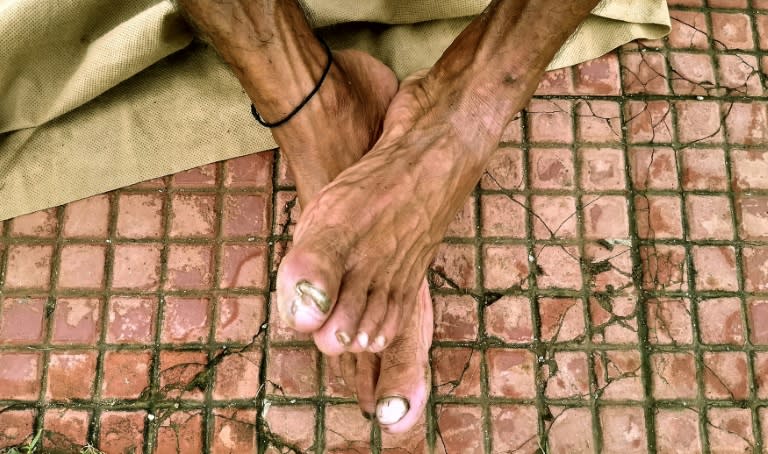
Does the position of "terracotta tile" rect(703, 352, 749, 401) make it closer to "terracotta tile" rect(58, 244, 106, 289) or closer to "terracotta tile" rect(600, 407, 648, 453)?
"terracotta tile" rect(600, 407, 648, 453)

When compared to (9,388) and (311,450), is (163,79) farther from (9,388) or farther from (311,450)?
(311,450)

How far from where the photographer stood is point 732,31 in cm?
202

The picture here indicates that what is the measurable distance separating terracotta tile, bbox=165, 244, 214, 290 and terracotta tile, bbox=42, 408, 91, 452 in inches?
16.1

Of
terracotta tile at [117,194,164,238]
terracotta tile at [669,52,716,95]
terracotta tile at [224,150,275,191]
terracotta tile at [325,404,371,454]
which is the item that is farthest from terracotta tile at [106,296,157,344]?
terracotta tile at [669,52,716,95]

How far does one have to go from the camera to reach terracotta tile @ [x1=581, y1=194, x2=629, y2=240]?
1846mm

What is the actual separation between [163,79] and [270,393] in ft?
3.15

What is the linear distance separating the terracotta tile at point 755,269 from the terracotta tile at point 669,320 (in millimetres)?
196

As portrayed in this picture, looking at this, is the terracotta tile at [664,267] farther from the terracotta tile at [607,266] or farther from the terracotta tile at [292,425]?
the terracotta tile at [292,425]

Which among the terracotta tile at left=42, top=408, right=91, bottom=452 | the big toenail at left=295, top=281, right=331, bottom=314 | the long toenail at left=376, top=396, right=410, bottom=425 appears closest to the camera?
the big toenail at left=295, top=281, right=331, bottom=314

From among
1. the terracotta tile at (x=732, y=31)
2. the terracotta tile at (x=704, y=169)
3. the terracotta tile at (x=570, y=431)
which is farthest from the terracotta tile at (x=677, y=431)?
the terracotta tile at (x=732, y=31)

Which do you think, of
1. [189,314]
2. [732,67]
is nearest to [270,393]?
[189,314]

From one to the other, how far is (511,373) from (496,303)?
194 mm

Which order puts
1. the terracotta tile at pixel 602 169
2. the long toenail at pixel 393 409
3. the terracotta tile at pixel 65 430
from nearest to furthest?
the long toenail at pixel 393 409 < the terracotta tile at pixel 65 430 < the terracotta tile at pixel 602 169

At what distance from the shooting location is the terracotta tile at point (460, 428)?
66.6 inches
